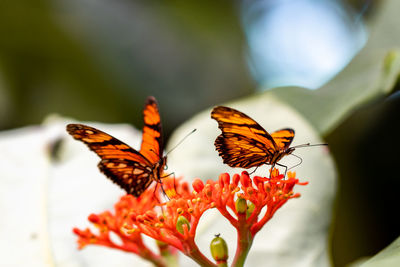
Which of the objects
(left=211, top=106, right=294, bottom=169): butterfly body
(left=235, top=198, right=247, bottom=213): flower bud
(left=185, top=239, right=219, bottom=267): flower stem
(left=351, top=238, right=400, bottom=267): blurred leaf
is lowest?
(left=351, top=238, right=400, bottom=267): blurred leaf

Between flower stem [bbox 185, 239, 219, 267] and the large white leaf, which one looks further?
the large white leaf

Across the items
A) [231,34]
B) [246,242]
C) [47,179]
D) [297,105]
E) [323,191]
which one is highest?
[231,34]

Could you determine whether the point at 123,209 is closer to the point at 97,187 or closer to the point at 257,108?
the point at 97,187

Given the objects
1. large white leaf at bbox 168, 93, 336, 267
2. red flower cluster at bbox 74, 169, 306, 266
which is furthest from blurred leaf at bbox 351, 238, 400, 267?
large white leaf at bbox 168, 93, 336, 267

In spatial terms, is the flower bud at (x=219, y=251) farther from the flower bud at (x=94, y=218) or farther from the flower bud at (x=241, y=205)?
the flower bud at (x=94, y=218)

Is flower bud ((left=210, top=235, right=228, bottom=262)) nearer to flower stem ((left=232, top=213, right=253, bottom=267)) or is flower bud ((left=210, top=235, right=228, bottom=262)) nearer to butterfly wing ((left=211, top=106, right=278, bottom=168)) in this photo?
flower stem ((left=232, top=213, right=253, bottom=267))

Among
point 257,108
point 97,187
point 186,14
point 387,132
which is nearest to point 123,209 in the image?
point 97,187
